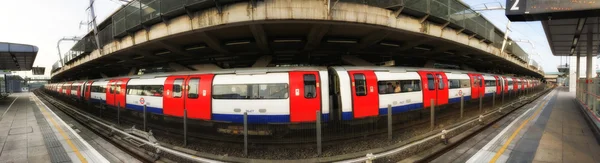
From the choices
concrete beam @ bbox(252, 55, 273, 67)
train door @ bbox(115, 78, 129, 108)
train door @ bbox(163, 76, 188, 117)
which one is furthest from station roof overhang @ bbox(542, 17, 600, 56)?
train door @ bbox(115, 78, 129, 108)

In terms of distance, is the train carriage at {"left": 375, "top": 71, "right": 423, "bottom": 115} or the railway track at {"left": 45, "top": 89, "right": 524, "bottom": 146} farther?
the train carriage at {"left": 375, "top": 71, "right": 423, "bottom": 115}

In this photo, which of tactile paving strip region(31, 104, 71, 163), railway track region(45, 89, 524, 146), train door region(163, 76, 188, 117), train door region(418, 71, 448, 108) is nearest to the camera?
tactile paving strip region(31, 104, 71, 163)

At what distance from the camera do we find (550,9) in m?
6.24

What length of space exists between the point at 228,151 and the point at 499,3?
17179mm

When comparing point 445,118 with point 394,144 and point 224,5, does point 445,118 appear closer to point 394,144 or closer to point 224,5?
point 394,144

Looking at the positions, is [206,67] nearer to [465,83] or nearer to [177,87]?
[177,87]

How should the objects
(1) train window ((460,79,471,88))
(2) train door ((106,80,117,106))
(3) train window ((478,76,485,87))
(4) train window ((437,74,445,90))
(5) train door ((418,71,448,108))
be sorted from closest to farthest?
(5) train door ((418,71,448,108)) < (4) train window ((437,74,445,90)) < (1) train window ((460,79,471,88)) < (2) train door ((106,80,117,106)) < (3) train window ((478,76,485,87))

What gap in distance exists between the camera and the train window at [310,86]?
680 centimetres

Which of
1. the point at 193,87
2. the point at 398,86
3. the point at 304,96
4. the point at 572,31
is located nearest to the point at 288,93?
the point at 304,96

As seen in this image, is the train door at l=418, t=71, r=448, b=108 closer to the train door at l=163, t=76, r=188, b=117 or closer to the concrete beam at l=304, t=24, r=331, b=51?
the concrete beam at l=304, t=24, r=331, b=51

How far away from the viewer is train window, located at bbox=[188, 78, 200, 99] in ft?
25.5

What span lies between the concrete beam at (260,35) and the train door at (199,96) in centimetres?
213

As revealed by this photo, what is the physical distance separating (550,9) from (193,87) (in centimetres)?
1172

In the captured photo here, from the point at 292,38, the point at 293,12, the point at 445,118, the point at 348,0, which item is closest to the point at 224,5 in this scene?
the point at 293,12
